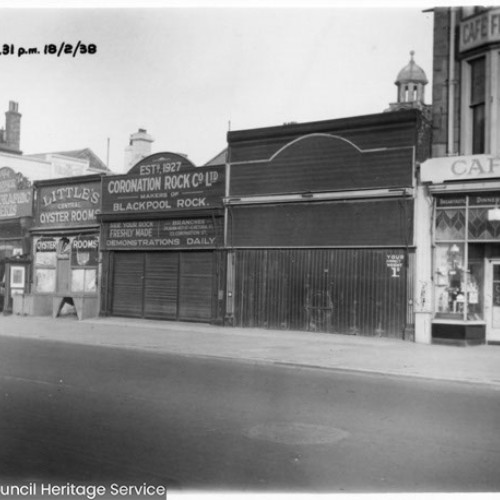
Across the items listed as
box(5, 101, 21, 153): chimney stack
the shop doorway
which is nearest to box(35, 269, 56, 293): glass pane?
the shop doorway

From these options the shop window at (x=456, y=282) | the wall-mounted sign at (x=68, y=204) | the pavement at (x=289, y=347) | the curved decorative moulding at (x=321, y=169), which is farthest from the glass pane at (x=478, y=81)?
the wall-mounted sign at (x=68, y=204)

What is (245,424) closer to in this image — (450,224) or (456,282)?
(456,282)

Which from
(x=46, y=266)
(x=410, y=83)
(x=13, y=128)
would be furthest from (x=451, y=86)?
(x=410, y=83)

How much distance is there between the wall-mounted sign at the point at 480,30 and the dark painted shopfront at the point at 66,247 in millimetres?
13621

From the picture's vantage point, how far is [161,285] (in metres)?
22.2

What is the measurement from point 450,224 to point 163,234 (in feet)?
32.2

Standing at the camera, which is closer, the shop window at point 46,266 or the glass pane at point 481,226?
the glass pane at point 481,226

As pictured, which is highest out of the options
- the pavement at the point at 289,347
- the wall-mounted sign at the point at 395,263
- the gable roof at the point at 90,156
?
the gable roof at the point at 90,156

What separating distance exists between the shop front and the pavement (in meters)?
0.64

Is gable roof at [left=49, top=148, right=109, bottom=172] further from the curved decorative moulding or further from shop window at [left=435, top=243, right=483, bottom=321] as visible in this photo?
shop window at [left=435, top=243, right=483, bottom=321]

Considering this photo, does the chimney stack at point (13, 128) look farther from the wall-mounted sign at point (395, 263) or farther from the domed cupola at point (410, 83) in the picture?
the wall-mounted sign at point (395, 263)

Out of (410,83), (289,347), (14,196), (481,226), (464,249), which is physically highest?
(410,83)

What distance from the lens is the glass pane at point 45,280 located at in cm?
2533

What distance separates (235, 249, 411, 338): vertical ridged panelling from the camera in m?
17.2
